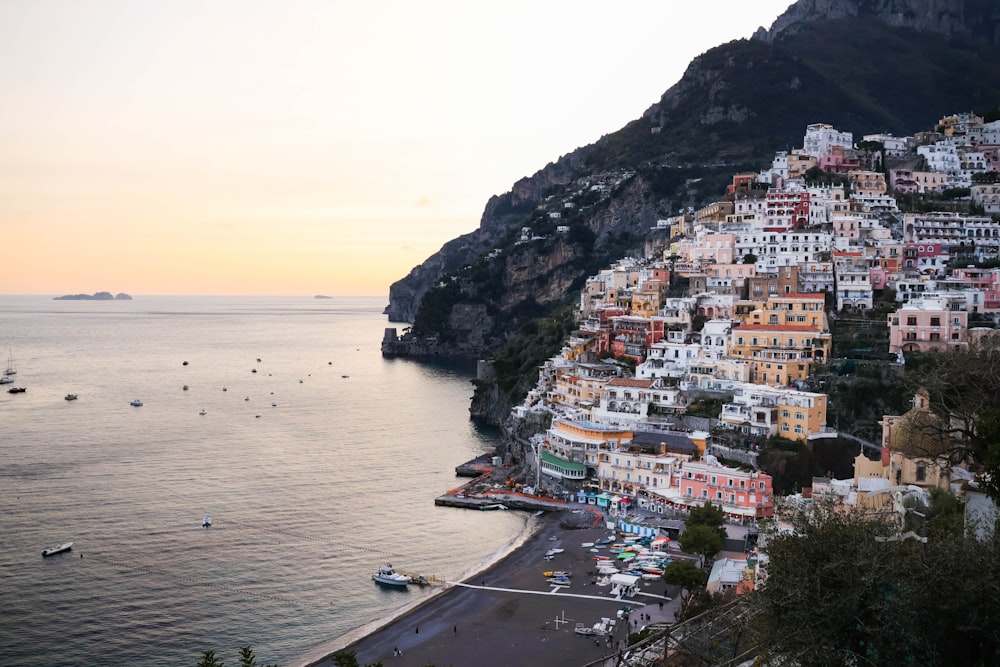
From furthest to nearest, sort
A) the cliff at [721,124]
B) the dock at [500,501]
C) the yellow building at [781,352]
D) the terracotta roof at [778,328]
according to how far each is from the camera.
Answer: the cliff at [721,124], the terracotta roof at [778,328], the yellow building at [781,352], the dock at [500,501]

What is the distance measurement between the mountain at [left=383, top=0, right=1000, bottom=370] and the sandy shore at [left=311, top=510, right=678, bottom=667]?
264ft

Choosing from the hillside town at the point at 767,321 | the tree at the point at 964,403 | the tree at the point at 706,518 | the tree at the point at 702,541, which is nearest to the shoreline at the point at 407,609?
the hillside town at the point at 767,321

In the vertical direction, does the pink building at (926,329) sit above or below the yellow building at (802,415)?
above

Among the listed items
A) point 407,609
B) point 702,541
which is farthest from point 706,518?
point 407,609

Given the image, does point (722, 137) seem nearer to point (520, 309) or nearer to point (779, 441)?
point (520, 309)

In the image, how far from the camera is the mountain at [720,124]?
126688mm

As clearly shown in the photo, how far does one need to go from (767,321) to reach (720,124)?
83.2 m

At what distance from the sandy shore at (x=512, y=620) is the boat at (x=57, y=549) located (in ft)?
57.0

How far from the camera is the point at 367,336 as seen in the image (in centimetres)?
19588

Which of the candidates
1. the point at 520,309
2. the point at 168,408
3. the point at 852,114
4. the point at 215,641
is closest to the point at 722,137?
the point at 852,114

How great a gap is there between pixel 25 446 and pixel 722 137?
337 feet

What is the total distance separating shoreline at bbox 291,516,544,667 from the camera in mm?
32375

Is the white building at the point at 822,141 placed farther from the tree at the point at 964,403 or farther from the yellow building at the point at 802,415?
the tree at the point at 964,403

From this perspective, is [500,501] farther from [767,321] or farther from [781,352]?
[767,321]
